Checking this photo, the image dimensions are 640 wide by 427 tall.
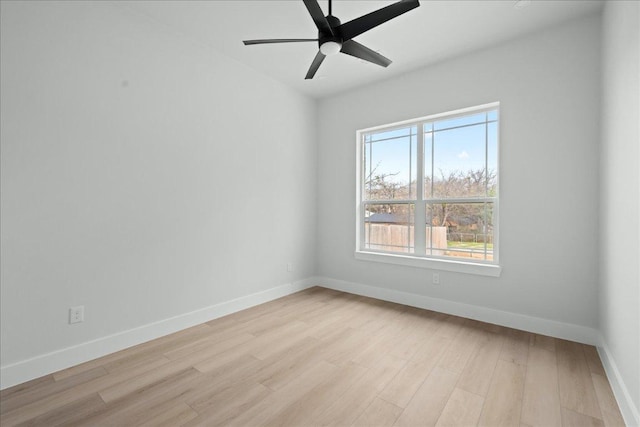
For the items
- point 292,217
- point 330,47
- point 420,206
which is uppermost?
point 330,47

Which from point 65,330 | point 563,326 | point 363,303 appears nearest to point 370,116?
point 363,303

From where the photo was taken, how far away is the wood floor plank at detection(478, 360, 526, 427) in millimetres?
1671

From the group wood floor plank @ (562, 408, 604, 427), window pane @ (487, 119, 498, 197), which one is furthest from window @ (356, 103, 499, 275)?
wood floor plank @ (562, 408, 604, 427)

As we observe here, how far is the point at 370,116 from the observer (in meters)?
4.08

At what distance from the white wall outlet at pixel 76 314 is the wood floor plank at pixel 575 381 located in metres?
3.40

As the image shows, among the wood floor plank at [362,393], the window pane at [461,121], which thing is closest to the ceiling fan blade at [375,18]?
the window pane at [461,121]

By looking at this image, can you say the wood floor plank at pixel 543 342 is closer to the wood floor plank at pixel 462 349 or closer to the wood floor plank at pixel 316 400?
the wood floor plank at pixel 462 349

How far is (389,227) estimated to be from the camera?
4039 mm

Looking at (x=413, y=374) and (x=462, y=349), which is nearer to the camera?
(x=413, y=374)

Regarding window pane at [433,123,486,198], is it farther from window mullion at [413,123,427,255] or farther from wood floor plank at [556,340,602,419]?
wood floor plank at [556,340,602,419]

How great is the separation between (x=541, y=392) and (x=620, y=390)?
0.41 metres

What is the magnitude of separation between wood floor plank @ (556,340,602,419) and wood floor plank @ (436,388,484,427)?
53cm

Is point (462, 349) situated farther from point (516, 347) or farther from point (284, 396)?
point (284, 396)

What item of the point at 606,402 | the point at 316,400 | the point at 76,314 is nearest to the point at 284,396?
the point at 316,400
